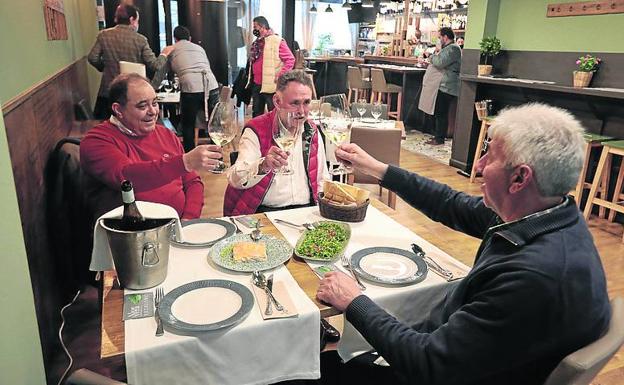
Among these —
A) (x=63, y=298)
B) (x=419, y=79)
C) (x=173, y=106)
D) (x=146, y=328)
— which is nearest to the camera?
(x=146, y=328)

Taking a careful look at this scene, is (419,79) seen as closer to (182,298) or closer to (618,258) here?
(618,258)

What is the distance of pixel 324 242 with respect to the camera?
1482 mm

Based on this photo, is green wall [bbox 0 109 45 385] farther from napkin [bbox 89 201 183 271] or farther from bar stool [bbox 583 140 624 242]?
bar stool [bbox 583 140 624 242]

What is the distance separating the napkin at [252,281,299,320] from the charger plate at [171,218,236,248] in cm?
33

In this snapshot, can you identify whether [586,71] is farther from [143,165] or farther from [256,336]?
[256,336]

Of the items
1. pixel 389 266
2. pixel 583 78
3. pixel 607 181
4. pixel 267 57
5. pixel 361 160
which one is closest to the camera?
pixel 389 266

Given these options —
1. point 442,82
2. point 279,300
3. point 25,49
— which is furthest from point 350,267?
point 442,82

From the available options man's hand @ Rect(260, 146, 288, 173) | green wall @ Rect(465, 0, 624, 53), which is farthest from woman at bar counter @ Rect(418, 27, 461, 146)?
man's hand @ Rect(260, 146, 288, 173)

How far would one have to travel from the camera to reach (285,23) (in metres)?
11.0

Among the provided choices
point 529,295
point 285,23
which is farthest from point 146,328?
point 285,23

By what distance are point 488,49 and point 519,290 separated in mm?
4853

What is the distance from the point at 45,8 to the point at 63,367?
2152 millimetres

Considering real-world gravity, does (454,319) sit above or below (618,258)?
above

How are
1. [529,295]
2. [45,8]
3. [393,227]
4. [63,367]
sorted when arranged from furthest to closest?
[45,8], [63,367], [393,227], [529,295]
